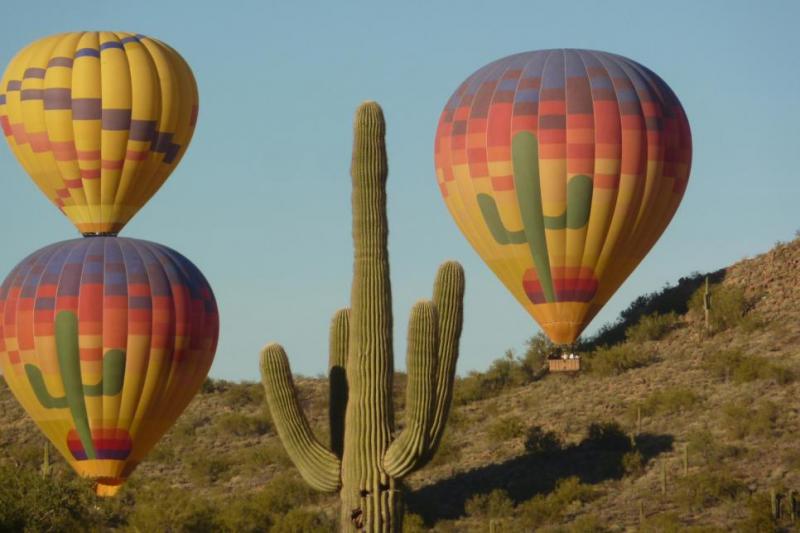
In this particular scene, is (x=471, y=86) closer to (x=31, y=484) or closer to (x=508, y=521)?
(x=508, y=521)

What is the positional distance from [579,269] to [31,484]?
519 inches

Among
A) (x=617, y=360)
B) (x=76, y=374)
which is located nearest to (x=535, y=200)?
(x=76, y=374)

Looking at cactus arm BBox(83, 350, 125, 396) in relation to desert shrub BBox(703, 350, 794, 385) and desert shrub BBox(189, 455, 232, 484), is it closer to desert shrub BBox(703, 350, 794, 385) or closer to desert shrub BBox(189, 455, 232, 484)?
desert shrub BBox(189, 455, 232, 484)

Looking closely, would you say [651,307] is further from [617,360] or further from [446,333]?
[446,333]

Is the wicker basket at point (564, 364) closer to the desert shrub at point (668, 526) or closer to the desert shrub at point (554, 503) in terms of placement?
the desert shrub at point (554, 503)

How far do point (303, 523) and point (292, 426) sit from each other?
15.1 meters

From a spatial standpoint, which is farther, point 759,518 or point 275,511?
point 275,511

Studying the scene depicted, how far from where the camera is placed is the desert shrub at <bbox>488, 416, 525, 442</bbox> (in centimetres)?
5534

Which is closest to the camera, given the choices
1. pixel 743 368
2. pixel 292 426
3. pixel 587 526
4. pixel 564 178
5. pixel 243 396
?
pixel 292 426

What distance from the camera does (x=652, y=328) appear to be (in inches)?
2488

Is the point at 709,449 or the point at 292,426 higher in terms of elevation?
the point at 709,449

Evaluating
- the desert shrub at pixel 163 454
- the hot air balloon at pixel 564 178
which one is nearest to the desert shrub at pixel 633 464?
the hot air balloon at pixel 564 178

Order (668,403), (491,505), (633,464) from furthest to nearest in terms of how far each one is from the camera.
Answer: (668,403) → (633,464) → (491,505)

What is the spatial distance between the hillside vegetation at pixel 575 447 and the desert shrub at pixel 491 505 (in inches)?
2.3
